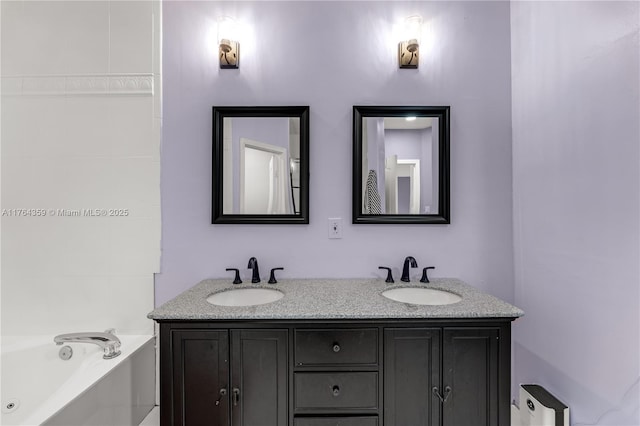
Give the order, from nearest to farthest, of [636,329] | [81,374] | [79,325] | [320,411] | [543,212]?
[636,329], [320,411], [81,374], [543,212], [79,325]

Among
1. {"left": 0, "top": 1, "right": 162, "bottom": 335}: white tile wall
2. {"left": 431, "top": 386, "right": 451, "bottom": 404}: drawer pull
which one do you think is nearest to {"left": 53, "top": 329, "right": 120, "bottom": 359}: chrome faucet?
{"left": 0, "top": 1, "right": 162, "bottom": 335}: white tile wall

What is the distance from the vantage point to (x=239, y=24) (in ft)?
5.31

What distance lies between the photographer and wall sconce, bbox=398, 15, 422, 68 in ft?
5.16

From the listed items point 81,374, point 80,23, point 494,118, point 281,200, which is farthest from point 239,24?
point 81,374

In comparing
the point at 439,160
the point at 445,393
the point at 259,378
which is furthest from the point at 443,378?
the point at 439,160

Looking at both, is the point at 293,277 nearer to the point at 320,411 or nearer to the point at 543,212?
the point at 320,411

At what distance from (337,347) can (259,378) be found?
0.33m

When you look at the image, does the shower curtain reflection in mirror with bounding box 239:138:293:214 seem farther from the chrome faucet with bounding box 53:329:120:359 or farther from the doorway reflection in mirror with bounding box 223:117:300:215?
the chrome faucet with bounding box 53:329:120:359

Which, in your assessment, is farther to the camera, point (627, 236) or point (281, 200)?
point (281, 200)

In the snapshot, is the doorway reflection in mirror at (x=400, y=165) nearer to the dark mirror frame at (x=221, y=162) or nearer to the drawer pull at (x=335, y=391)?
the dark mirror frame at (x=221, y=162)

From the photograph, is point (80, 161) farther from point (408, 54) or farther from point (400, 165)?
point (408, 54)

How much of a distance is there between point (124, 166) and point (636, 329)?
2.39 meters

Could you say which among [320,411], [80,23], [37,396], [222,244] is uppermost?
[80,23]

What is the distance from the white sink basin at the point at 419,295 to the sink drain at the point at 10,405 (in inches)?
77.5
